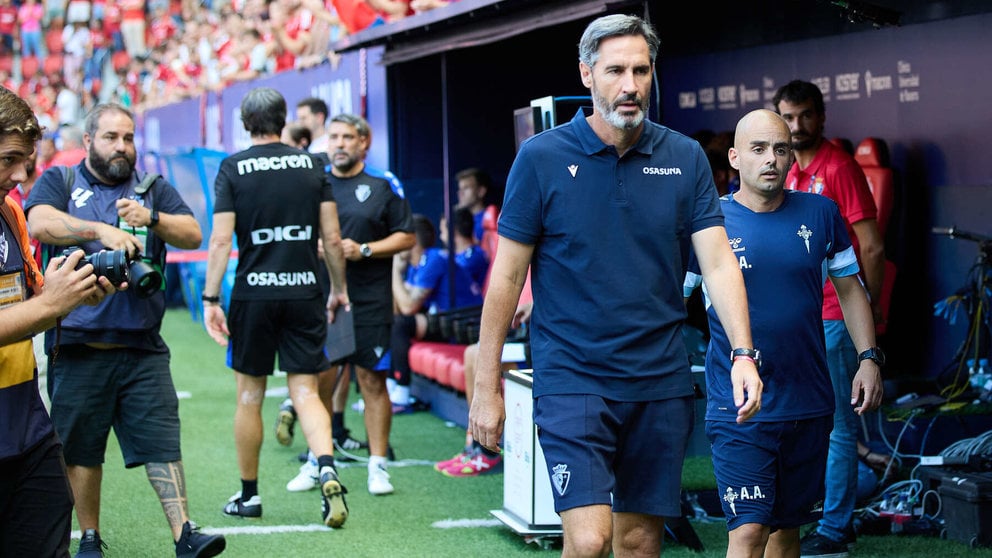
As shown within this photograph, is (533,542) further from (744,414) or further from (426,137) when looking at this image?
(426,137)

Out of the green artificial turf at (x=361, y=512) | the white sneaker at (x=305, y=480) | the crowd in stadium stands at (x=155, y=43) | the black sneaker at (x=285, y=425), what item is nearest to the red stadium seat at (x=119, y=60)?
the crowd in stadium stands at (x=155, y=43)

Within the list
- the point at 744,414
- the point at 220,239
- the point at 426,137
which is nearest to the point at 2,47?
the point at 426,137

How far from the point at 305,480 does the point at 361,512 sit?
65 cm

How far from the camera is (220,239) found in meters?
6.32

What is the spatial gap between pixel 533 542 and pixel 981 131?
11.6 feet

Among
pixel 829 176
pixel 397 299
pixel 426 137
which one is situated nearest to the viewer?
pixel 829 176

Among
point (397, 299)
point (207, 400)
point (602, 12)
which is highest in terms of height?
point (602, 12)

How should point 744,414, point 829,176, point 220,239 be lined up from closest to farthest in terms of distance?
1. point 744,414
2. point 829,176
3. point 220,239

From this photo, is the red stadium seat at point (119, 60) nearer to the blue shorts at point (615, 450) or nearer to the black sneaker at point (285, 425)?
the black sneaker at point (285, 425)

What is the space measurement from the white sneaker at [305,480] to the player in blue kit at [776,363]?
3.14 m

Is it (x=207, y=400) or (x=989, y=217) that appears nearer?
(x=989, y=217)

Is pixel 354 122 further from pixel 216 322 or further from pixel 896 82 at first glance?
pixel 896 82

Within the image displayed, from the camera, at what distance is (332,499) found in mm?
5988

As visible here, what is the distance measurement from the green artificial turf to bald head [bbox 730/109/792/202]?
5.96ft
